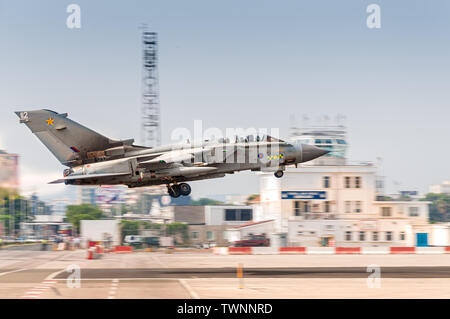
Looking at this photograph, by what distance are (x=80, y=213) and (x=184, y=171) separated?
277 ft

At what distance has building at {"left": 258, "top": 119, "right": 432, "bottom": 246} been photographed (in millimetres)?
70812

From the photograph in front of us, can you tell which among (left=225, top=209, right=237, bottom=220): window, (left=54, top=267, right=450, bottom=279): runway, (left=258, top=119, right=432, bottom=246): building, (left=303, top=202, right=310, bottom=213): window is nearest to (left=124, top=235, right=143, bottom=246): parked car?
(left=258, top=119, right=432, bottom=246): building

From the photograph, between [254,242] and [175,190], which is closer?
[175,190]

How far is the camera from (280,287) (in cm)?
3098

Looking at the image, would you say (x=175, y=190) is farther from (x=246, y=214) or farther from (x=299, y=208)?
(x=246, y=214)

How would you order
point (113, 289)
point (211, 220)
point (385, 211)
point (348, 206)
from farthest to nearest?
point (211, 220)
point (385, 211)
point (348, 206)
point (113, 289)

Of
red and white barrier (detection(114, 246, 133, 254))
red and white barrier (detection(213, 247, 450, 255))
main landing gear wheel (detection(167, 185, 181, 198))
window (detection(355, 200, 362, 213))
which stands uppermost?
main landing gear wheel (detection(167, 185, 181, 198))

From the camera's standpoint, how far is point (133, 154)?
35.3 meters

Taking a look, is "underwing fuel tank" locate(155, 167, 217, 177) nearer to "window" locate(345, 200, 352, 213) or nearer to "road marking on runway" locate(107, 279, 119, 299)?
"road marking on runway" locate(107, 279, 119, 299)

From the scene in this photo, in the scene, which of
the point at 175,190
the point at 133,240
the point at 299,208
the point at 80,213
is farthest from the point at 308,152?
the point at 80,213

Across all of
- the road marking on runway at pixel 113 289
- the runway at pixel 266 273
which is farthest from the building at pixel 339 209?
the road marking on runway at pixel 113 289

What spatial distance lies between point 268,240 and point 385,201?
749 inches
